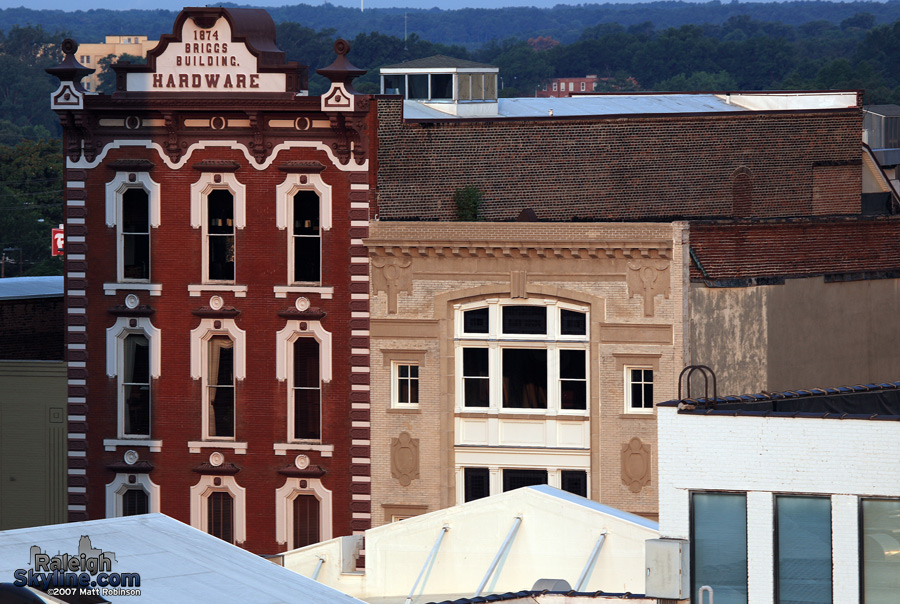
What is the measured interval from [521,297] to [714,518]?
16.8 m

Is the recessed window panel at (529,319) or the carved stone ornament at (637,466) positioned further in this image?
the recessed window panel at (529,319)

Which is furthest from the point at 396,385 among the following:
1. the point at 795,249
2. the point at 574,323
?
the point at 795,249

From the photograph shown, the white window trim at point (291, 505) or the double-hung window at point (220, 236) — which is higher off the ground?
the double-hung window at point (220, 236)

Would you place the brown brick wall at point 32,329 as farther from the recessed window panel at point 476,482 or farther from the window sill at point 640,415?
the window sill at point 640,415

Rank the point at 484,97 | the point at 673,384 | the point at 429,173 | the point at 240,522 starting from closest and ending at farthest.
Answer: the point at 673,384, the point at 240,522, the point at 429,173, the point at 484,97

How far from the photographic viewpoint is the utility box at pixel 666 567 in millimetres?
24516

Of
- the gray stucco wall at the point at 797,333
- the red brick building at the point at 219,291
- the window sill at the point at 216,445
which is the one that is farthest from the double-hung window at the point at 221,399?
the gray stucco wall at the point at 797,333

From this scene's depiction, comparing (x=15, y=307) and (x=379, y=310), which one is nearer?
(x=379, y=310)

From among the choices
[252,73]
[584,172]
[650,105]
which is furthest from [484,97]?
[252,73]

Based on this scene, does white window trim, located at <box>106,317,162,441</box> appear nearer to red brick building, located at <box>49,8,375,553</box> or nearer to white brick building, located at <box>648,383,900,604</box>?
red brick building, located at <box>49,8,375,553</box>

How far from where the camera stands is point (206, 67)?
4294cm

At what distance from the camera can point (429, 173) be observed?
4634 cm

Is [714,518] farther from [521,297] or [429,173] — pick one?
[429,173]

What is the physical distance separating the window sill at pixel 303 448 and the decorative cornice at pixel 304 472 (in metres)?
0.38
